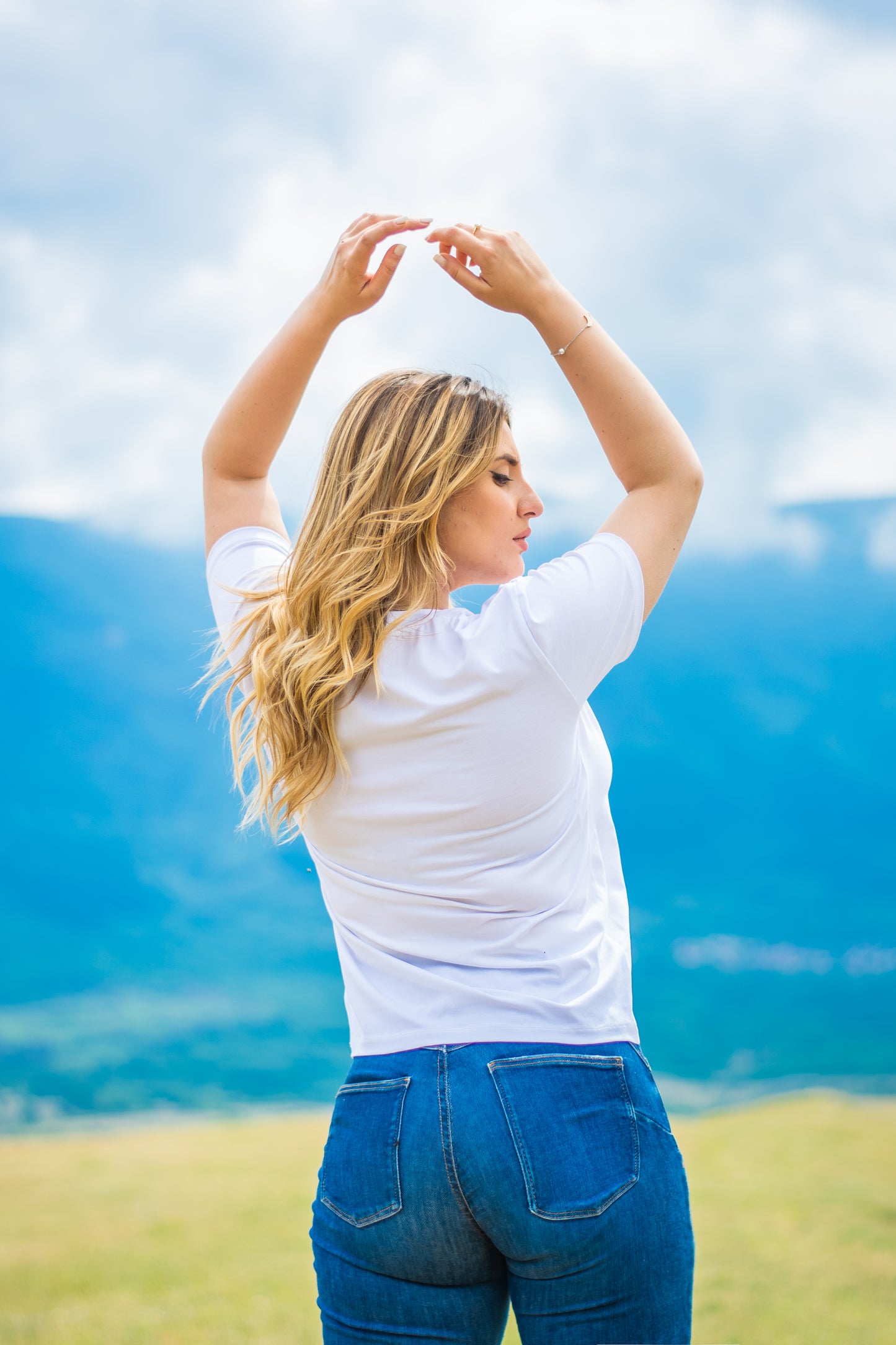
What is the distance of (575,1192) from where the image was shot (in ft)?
2.26

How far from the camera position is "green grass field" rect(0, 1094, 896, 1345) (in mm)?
2770

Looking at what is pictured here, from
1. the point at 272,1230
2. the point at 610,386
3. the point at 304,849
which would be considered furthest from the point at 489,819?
the point at 304,849

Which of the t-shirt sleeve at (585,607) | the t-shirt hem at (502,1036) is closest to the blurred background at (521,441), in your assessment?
the t-shirt sleeve at (585,607)

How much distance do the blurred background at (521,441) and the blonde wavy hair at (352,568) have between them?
305cm

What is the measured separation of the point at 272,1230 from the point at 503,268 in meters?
3.22

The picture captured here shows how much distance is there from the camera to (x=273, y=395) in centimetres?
100

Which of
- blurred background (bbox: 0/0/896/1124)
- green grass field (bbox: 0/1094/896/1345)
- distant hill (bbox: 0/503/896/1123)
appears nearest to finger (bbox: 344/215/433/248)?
green grass field (bbox: 0/1094/896/1345)

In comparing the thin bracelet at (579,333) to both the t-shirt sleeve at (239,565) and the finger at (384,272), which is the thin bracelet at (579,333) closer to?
the finger at (384,272)

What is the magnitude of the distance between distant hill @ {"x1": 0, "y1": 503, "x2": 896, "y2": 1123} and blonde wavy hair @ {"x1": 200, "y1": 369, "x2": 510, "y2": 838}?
133 inches

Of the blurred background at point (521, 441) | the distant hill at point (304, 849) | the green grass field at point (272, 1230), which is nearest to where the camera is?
the green grass field at point (272, 1230)

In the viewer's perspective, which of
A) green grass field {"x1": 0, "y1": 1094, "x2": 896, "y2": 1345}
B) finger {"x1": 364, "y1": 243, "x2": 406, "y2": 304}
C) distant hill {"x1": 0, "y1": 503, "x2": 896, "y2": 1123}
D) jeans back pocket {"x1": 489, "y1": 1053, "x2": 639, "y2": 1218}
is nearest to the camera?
jeans back pocket {"x1": 489, "y1": 1053, "x2": 639, "y2": 1218}

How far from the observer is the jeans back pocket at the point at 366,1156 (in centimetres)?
72

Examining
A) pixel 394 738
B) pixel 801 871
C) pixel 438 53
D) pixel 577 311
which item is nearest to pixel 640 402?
pixel 577 311

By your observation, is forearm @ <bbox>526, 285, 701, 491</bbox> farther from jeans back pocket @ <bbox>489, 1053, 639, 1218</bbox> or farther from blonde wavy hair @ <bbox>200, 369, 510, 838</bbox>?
jeans back pocket @ <bbox>489, 1053, 639, 1218</bbox>
